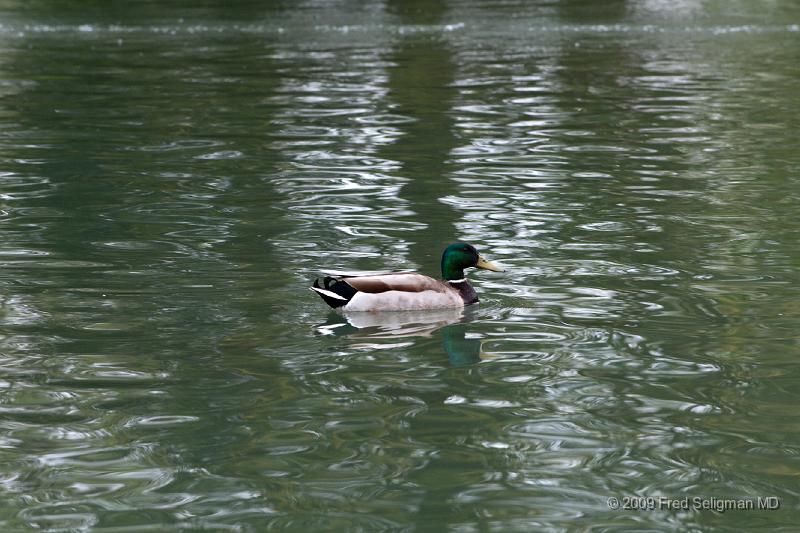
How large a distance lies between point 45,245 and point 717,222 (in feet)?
21.6

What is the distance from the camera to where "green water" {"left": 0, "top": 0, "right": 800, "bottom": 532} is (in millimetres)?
8023

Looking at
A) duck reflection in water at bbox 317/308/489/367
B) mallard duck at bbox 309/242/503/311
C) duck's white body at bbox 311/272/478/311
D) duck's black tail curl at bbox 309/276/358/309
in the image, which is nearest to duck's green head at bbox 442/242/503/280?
mallard duck at bbox 309/242/503/311

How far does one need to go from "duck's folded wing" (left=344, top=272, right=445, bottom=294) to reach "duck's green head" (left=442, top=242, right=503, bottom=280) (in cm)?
37

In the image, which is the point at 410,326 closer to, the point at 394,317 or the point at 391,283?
the point at 394,317

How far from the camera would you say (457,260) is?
1209 centimetres

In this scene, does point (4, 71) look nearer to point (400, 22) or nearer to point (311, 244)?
point (400, 22)

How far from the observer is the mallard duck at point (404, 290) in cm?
1147

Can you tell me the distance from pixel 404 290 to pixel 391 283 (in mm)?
150

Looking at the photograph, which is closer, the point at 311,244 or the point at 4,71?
the point at 311,244

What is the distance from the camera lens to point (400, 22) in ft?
145

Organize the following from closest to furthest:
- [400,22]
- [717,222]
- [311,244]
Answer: [311,244] → [717,222] → [400,22]

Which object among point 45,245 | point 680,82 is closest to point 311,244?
point 45,245

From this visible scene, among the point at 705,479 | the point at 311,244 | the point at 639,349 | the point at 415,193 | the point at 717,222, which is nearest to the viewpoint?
the point at 705,479

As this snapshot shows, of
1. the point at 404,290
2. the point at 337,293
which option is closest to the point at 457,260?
the point at 404,290
